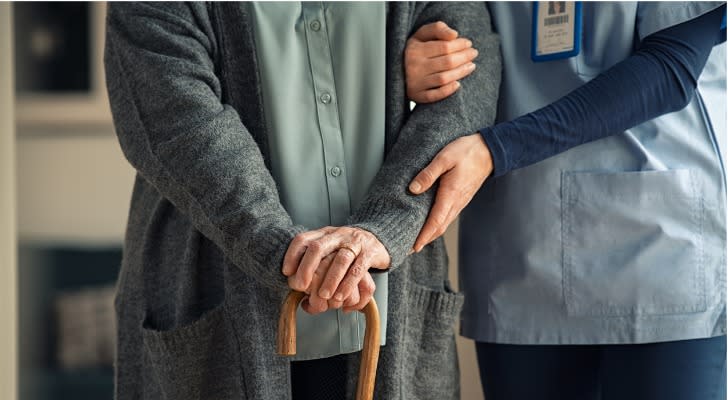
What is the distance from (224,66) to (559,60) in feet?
1.61

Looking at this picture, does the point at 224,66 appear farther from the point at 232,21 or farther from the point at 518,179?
the point at 518,179

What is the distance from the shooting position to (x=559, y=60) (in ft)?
4.04

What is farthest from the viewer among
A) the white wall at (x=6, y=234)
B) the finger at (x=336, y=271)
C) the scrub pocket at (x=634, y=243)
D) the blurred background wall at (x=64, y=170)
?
the blurred background wall at (x=64, y=170)

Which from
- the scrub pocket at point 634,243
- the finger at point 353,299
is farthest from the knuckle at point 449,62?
the finger at point 353,299

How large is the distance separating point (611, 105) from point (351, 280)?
45cm

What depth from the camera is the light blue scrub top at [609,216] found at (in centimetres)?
117

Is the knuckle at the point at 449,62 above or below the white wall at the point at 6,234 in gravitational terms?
above

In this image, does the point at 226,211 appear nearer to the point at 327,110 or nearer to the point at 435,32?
the point at 327,110

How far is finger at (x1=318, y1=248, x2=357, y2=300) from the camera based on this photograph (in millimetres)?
954

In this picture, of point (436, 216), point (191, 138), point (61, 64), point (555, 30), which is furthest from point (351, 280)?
point (61, 64)

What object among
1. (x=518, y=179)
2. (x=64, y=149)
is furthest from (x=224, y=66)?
(x=64, y=149)

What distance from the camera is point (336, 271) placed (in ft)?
3.13

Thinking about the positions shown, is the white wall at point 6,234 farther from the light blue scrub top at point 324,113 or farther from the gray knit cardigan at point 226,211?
the light blue scrub top at point 324,113

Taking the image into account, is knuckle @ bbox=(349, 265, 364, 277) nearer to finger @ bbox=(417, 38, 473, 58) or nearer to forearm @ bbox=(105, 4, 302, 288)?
forearm @ bbox=(105, 4, 302, 288)
